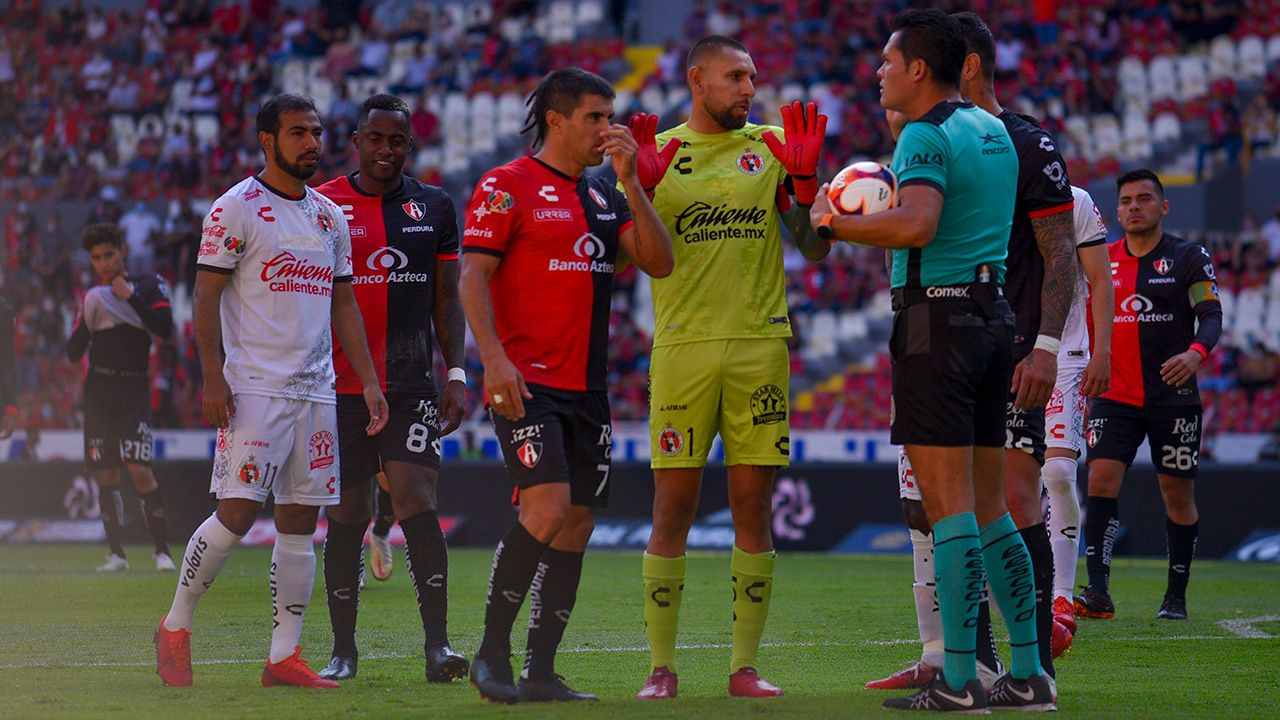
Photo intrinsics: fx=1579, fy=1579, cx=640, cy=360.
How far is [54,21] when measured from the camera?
3378 cm

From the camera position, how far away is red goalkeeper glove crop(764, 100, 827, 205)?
6.91 m

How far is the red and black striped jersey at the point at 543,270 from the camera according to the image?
647cm

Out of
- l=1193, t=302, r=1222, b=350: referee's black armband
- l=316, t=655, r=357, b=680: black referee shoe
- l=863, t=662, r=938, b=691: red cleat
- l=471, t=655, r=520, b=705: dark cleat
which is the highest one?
l=1193, t=302, r=1222, b=350: referee's black armband

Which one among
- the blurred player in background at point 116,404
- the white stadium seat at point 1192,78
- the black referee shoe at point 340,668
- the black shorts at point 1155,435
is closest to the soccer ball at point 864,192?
the black referee shoe at point 340,668

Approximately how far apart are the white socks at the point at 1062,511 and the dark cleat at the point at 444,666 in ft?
13.5

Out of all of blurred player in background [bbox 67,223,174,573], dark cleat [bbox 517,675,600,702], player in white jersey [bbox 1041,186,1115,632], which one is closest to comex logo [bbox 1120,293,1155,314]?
player in white jersey [bbox 1041,186,1115,632]

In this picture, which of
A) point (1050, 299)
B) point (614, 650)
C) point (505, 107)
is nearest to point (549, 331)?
point (1050, 299)

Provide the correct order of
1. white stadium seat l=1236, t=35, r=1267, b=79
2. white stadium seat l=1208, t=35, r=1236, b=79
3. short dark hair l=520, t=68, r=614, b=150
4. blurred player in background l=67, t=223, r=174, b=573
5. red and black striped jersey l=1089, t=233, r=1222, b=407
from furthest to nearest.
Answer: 1. white stadium seat l=1208, t=35, r=1236, b=79
2. white stadium seat l=1236, t=35, r=1267, b=79
3. blurred player in background l=67, t=223, r=174, b=573
4. red and black striped jersey l=1089, t=233, r=1222, b=407
5. short dark hair l=520, t=68, r=614, b=150

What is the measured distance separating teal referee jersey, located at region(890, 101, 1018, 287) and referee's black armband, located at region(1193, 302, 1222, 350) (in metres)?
5.05

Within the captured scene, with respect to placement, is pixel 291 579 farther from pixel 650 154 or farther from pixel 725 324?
pixel 650 154

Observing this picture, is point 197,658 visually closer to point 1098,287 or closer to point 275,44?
point 1098,287

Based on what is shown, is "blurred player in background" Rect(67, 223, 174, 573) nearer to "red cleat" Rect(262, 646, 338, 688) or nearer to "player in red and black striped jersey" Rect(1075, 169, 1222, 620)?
"red cleat" Rect(262, 646, 338, 688)

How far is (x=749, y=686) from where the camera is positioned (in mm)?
6633

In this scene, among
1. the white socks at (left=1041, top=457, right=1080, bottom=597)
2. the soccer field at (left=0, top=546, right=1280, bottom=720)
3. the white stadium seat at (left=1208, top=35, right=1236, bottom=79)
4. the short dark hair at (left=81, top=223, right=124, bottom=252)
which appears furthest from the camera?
the white stadium seat at (left=1208, top=35, right=1236, bottom=79)
